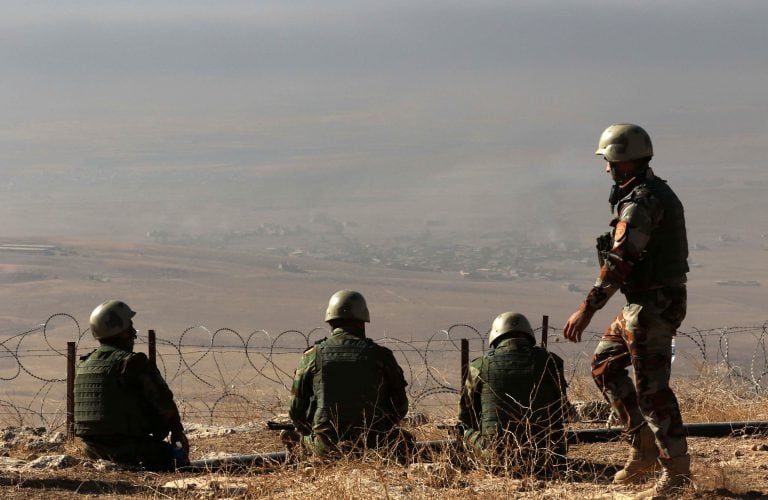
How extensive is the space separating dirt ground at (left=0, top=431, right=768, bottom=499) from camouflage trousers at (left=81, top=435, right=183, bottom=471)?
20 centimetres

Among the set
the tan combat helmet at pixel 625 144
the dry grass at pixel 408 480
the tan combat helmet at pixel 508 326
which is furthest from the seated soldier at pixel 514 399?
the tan combat helmet at pixel 625 144

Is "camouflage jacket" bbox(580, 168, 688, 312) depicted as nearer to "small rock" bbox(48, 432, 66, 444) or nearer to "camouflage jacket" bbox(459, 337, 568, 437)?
"camouflage jacket" bbox(459, 337, 568, 437)

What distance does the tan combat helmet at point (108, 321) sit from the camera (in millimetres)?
7359

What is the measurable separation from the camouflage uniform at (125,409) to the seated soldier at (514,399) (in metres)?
1.81

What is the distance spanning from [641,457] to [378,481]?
1.32 m

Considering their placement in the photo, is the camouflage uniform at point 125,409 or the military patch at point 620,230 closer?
the military patch at point 620,230

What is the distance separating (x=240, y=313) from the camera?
140750 mm

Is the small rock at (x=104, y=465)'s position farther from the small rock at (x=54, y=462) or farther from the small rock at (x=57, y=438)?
the small rock at (x=57, y=438)

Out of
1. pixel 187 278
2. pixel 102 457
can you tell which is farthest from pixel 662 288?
pixel 187 278

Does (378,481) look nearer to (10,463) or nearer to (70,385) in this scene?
(10,463)

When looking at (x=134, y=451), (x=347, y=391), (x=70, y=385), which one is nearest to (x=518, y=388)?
(x=347, y=391)

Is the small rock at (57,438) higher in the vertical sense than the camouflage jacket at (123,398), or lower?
lower

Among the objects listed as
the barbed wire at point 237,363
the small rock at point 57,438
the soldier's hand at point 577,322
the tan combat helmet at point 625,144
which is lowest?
the barbed wire at point 237,363

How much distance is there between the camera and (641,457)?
5949 millimetres
